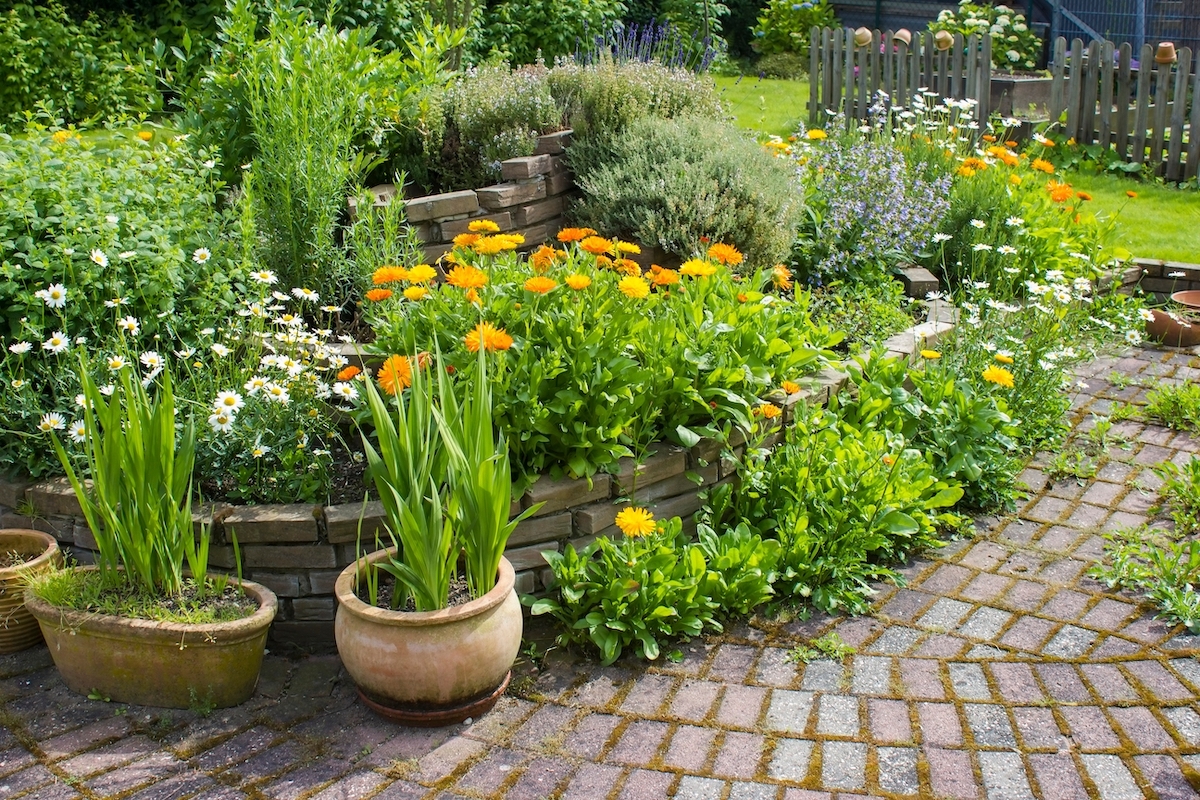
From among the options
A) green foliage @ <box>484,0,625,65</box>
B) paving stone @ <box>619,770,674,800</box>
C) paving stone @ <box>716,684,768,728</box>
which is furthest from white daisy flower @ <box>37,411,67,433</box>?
green foliage @ <box>484,0,625,65</box>

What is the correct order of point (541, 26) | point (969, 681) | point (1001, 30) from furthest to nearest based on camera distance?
1. point (1001, 30)
2. point (541, 26)
3. point (969, 681)

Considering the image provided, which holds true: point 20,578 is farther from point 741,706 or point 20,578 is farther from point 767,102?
point 767,102

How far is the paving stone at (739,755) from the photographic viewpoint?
112 inches

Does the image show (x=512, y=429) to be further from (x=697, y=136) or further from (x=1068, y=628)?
Result: (x=697, y=136)

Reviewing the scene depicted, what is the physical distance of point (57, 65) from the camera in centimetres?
928

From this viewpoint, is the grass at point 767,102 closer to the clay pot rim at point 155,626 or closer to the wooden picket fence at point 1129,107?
the wooden picket fence at point 1129,107

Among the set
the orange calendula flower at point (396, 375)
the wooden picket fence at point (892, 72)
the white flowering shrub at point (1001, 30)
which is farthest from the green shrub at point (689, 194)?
the white flowering shrub at point (1001, 30)

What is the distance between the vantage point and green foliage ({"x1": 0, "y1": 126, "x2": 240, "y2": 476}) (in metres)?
3.63

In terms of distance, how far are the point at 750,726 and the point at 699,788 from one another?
0.32 m

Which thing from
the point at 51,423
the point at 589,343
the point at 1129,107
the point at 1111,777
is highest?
the point at 1129,107

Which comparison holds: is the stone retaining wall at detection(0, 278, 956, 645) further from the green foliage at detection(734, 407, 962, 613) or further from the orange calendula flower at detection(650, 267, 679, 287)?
the orange calendula flower at detection(650, 267, 679, 287)

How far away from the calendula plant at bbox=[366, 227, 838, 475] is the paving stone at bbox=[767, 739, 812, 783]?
1063mm

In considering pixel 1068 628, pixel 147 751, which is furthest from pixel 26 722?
pixel 1068 628

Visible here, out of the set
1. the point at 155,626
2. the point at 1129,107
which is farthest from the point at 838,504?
the point at 1129,107
